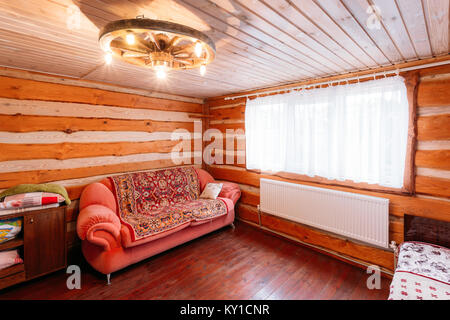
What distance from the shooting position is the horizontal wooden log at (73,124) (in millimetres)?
2607

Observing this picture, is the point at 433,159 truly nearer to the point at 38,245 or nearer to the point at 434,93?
the point at 434,93

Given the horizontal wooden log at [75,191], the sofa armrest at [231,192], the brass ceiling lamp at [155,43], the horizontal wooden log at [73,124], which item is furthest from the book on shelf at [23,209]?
the sofa armrest at [231,192]

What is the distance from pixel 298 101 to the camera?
3209 millimetres

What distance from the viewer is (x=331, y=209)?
2.90 meters

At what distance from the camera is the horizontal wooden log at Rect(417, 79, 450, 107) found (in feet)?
7.20

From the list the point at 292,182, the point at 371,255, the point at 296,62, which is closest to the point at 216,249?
the point at 292,182

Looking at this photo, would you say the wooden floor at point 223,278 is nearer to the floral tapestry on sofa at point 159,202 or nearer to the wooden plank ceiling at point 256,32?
the floral tapestry on sofa at point 159,202

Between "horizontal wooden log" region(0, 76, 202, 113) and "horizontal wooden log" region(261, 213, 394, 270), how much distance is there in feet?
8.75

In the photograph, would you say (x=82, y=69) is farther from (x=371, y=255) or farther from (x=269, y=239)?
(x=371, y=255)

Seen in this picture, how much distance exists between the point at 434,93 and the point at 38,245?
14.1ft

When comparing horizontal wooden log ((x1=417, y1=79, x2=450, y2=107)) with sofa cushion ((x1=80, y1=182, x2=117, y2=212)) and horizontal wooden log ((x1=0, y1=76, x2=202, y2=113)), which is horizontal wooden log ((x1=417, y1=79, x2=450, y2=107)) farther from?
sofa cushion ((x1=80, y1=182, x2=117, y2=212))
